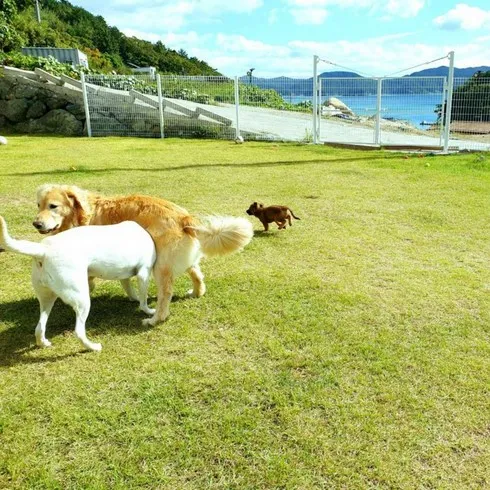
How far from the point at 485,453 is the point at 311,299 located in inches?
67.2

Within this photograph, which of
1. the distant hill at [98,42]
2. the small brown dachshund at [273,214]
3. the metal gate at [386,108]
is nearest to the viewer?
the small brown dachshund at [273,214]

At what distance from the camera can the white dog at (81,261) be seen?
8.88 feet

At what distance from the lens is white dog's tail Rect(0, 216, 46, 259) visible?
2.53 metres

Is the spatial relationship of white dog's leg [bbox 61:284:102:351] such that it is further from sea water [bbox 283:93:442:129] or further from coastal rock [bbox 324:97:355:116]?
coastal rock [bbox 324:97:355:116]

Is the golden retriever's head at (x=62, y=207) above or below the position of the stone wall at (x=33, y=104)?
below

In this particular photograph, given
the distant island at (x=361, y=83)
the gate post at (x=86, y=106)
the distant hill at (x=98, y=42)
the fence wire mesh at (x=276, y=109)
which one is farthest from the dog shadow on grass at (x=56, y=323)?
the distant hill at (x=98, y=42)

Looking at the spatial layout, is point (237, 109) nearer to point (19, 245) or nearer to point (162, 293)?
point (162, 293)

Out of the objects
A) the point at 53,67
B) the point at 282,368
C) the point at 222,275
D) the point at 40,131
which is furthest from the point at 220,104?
the point at 282,368

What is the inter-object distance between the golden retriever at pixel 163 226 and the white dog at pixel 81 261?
10 cm

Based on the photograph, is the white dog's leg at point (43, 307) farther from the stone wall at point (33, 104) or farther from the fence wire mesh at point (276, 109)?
the stone wall at point (33, 104)

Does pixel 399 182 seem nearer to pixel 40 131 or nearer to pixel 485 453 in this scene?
pixel 485 453

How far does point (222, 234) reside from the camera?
3.31 m

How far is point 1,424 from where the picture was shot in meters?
2.33

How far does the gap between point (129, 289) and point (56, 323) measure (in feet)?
1.87
